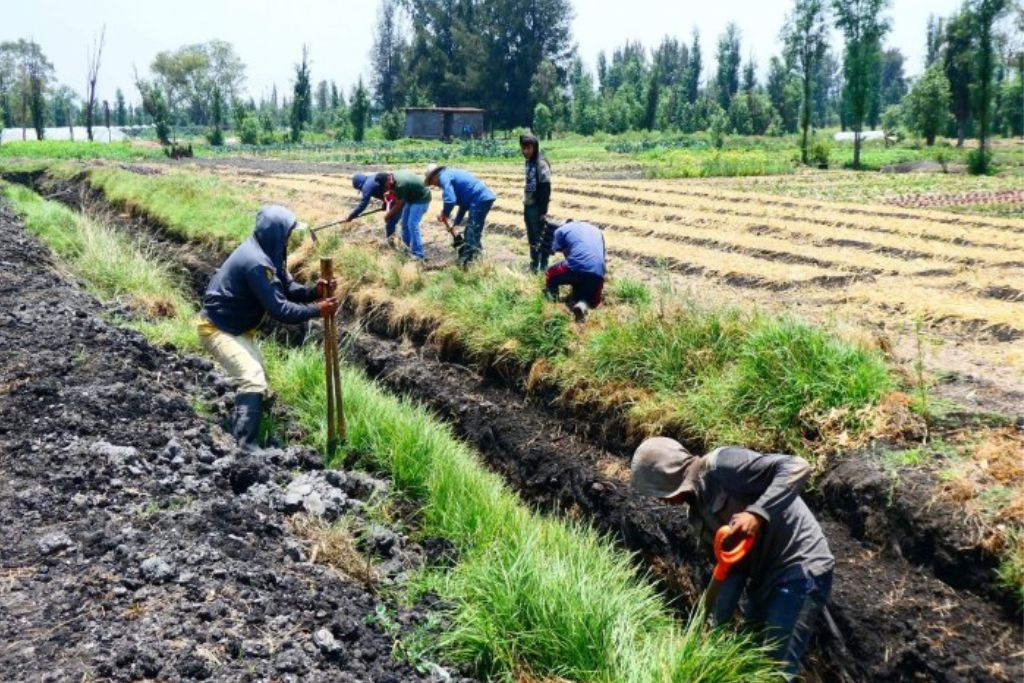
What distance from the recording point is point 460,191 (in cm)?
1188

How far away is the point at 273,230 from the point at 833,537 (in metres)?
4.28

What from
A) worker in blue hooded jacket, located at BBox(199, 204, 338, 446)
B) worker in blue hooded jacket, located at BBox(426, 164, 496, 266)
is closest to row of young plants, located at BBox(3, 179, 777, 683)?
worker in blue hooded jacket, located at BBox(199, 204, 338, 446)

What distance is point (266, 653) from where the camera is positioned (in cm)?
417

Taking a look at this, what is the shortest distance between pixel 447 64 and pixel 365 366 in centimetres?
6414

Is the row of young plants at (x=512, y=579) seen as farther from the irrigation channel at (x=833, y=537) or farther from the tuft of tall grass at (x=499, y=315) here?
the tuft of tall grass at (x=499, y=315)

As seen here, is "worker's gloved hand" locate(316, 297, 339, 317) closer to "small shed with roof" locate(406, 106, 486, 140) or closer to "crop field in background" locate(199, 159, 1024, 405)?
"crop field in background" locate(199, 159, 1024, 405)

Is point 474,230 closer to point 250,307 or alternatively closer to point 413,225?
point 413,225

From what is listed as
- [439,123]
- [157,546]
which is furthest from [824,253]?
[439,123]

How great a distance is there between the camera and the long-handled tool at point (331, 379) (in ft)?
22.5

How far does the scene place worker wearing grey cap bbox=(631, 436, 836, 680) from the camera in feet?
14.0

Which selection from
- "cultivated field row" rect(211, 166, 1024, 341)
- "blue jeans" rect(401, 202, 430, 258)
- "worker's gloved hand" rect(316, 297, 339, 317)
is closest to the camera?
"worker's gloved hand" rect(316, 297, 339, 317)

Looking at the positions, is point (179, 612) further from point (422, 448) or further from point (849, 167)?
point (849, 167)

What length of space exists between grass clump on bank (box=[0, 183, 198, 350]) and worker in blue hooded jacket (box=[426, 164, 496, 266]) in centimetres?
326

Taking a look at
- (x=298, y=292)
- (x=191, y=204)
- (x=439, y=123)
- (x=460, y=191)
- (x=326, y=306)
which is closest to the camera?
(x=326, y=306)
